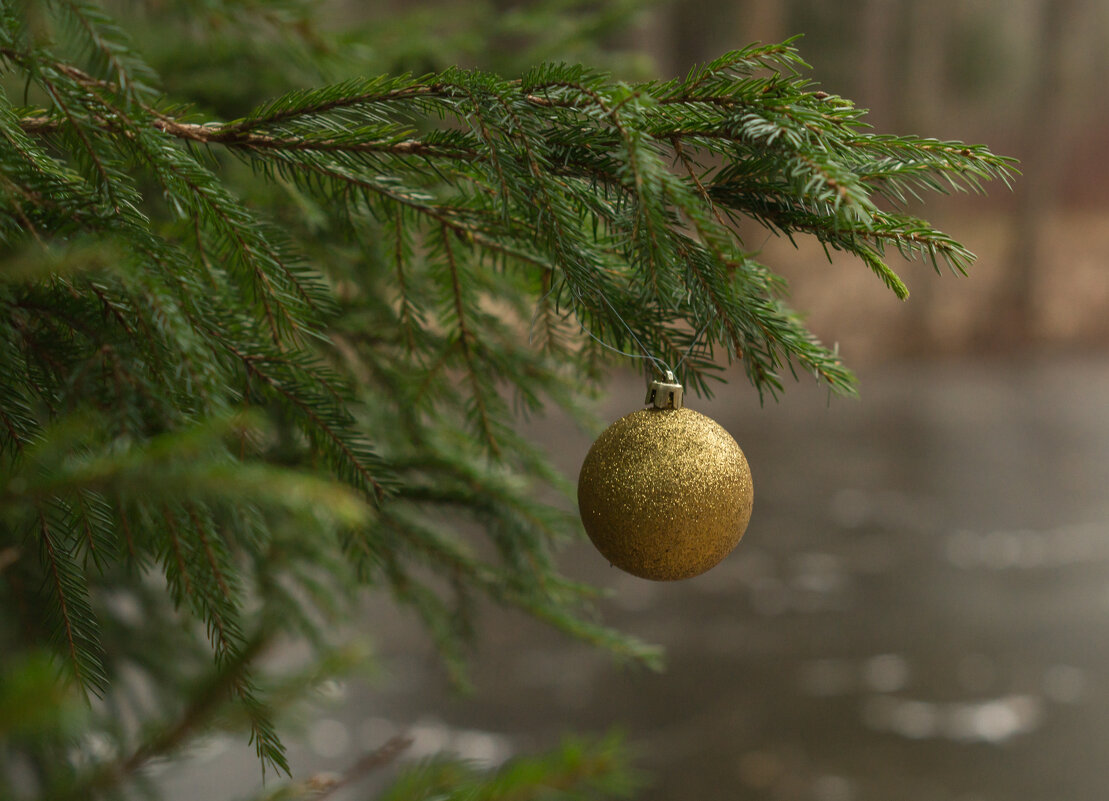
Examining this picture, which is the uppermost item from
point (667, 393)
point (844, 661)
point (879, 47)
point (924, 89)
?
point (879, 47)

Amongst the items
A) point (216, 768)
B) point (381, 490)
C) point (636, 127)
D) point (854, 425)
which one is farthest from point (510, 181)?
point (854, 425)

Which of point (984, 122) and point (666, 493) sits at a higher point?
point (984, 122)

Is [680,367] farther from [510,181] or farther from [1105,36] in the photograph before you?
[1105,36]

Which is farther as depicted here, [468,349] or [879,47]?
[879,47]

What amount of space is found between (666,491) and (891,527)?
1992 mm

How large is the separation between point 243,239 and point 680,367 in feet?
0.78

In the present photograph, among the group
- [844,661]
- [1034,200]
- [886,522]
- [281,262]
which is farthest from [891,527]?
[1034,200]

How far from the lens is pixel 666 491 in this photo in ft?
1.36

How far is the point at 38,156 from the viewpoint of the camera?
36 centimetres

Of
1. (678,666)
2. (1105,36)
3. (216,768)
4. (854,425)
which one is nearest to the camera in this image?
(216,768)

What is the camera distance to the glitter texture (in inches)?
16.3

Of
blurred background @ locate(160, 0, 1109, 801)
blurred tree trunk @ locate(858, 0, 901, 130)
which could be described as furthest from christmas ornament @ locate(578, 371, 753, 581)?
blurred tree trunk @ locate(858, 0, 901, 130)

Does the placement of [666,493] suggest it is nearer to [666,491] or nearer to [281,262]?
[666,491]

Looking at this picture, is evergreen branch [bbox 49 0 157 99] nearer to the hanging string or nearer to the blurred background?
the hanging string
